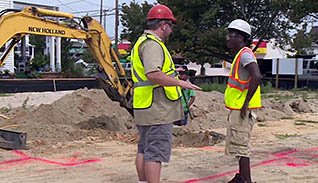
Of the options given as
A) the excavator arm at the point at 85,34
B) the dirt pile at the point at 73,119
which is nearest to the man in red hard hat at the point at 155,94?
the excavator arm at the point at 85,34

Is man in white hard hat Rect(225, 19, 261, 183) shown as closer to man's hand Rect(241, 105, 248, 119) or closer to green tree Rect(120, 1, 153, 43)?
man's hand Rect(241, 105, 248, 119)

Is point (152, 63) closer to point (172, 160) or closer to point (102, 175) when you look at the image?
point (102, 175)

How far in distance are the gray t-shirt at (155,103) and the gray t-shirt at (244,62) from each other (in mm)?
1179

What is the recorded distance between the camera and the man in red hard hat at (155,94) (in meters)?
4.04

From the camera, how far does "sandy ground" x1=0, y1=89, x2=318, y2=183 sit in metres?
5.90

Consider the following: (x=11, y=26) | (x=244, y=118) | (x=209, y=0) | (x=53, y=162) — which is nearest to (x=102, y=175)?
(x=53, y=162)

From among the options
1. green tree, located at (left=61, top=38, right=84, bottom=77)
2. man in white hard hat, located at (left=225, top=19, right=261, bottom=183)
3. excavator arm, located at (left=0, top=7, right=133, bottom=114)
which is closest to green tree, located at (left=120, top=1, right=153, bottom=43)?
green tree, located at (left=61, top=38, right=84, bottom=77)

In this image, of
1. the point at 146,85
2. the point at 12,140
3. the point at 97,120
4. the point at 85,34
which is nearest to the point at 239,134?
the point at 146,85

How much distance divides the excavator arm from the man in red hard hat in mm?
4761

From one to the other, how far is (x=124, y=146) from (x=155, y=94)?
14.5 ft

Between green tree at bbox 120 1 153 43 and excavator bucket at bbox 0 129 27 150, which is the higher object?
green tree at bbox 120 1 153 43

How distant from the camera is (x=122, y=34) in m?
27.0

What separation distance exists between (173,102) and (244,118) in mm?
1206

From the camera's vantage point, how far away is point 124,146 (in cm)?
839
